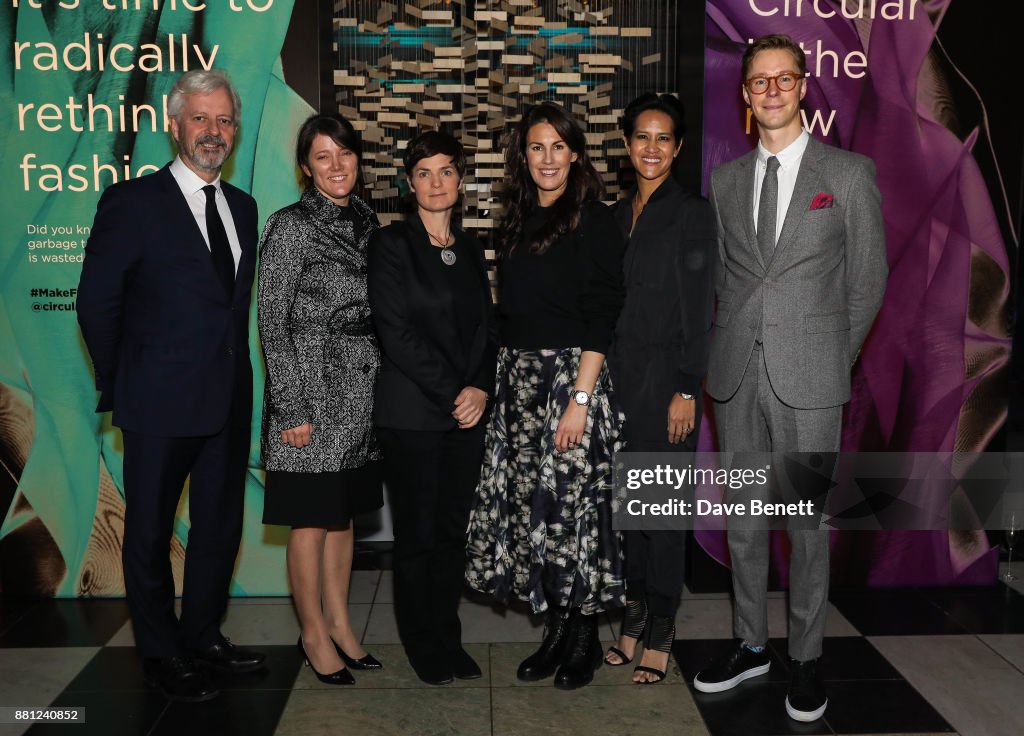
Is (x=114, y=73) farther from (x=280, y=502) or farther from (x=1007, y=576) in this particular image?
(x=1007, y=576)

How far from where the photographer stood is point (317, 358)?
2914 millimetres

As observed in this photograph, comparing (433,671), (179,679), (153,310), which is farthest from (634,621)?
(153,310)

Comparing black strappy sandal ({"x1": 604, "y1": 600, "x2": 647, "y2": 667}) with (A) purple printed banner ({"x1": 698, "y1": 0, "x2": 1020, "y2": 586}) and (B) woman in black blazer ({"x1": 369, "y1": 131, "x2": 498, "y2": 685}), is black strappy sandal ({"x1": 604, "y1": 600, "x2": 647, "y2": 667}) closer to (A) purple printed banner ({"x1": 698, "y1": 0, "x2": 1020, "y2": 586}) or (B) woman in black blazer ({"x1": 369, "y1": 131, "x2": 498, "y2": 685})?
(B) woman in black blazer ({"x1": 369, "y1": 131, "x2": 498, "y2": 685})

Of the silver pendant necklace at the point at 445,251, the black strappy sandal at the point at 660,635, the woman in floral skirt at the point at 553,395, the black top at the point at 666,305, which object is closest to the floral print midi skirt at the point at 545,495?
the woman in floral skirt at the point at 553,395

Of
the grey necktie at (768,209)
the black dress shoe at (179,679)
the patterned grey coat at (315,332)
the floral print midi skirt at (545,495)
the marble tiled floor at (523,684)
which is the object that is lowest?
the marble tiled floor at (523,684)

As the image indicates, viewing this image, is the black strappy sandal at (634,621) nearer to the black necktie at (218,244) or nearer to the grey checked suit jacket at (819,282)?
the grey checked suit jacket at (819,282)

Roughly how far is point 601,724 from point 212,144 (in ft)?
7.20

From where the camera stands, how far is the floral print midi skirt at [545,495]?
9.64 feet

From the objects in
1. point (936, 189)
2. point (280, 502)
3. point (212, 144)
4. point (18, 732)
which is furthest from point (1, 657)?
point (936, 189)

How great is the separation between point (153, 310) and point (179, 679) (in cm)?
120

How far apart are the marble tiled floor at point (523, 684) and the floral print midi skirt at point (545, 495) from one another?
354mm

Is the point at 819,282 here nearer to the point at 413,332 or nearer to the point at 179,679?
the point at 413,332

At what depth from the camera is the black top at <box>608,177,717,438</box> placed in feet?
9.87

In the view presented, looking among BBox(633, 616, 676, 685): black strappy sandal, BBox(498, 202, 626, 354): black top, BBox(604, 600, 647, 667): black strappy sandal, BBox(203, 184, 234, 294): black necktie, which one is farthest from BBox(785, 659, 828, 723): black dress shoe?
BBox(203, 184, 234, 294): black necktie
